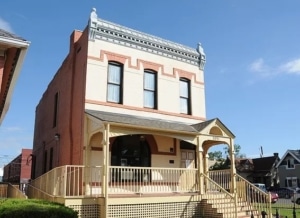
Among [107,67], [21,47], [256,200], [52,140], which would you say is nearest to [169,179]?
[256,200]

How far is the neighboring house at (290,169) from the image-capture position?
5362 cm

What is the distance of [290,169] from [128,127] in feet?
158

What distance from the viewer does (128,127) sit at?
44.7 ft

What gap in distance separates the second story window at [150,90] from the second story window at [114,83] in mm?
1526

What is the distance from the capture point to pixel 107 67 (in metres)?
15.9

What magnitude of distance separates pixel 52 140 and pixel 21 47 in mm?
12748

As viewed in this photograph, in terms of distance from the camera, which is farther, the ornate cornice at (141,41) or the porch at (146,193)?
the ornate cornice at (141,41)

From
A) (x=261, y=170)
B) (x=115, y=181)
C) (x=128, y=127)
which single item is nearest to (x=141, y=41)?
(x=128, y=127)

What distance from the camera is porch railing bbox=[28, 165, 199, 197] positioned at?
13.2 metres

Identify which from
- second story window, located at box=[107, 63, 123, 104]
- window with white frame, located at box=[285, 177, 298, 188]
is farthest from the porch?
window with white frame, located at box=[285, 177, 298, 188]

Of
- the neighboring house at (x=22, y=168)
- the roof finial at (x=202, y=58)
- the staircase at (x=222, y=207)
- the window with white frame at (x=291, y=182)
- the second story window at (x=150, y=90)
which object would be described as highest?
the roof finial at (x=202, y=58)

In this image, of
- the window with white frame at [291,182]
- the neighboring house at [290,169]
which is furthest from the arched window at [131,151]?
the window with white frame at [291,182]

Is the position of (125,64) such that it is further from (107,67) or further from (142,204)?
(142,204)

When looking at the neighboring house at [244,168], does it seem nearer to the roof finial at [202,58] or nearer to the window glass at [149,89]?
the roof finial at [202,58]
